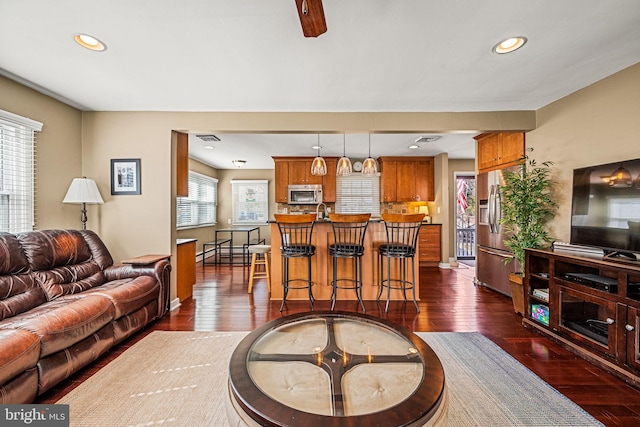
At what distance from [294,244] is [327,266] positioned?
1.88 feet

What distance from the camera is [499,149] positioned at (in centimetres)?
393

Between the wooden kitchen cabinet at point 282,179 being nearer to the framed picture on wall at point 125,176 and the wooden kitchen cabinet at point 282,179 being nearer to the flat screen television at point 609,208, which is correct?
the framed picture on wall at point 125,176

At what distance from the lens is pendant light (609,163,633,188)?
2.16m

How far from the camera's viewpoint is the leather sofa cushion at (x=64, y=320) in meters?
1.71

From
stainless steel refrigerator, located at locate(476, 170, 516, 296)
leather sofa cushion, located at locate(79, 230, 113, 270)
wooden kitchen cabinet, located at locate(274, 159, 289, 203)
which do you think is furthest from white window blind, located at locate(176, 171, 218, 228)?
stainless steel refrigerator, located at locate(476, 170, 516, 296)

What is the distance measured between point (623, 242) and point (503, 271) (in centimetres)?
178

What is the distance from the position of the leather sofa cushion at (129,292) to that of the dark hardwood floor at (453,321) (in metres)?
0.34

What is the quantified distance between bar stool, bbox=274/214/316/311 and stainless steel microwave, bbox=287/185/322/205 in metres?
2.66

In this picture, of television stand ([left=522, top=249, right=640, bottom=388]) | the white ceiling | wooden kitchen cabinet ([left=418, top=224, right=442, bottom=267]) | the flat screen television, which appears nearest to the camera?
the white ceiling

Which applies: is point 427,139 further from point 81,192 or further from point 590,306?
point 81,192

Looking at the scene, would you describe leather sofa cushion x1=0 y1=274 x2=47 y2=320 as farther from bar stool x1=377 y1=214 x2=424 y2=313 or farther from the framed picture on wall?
bar stool x1=377 y1=214 x2=424 y2=313

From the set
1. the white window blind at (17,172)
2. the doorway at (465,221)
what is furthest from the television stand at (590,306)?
the white window blind at (17,172)

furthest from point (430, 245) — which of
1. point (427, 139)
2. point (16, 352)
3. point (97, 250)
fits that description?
point (16, 352)

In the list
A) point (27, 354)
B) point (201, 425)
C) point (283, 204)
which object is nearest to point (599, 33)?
point (201, 425)
